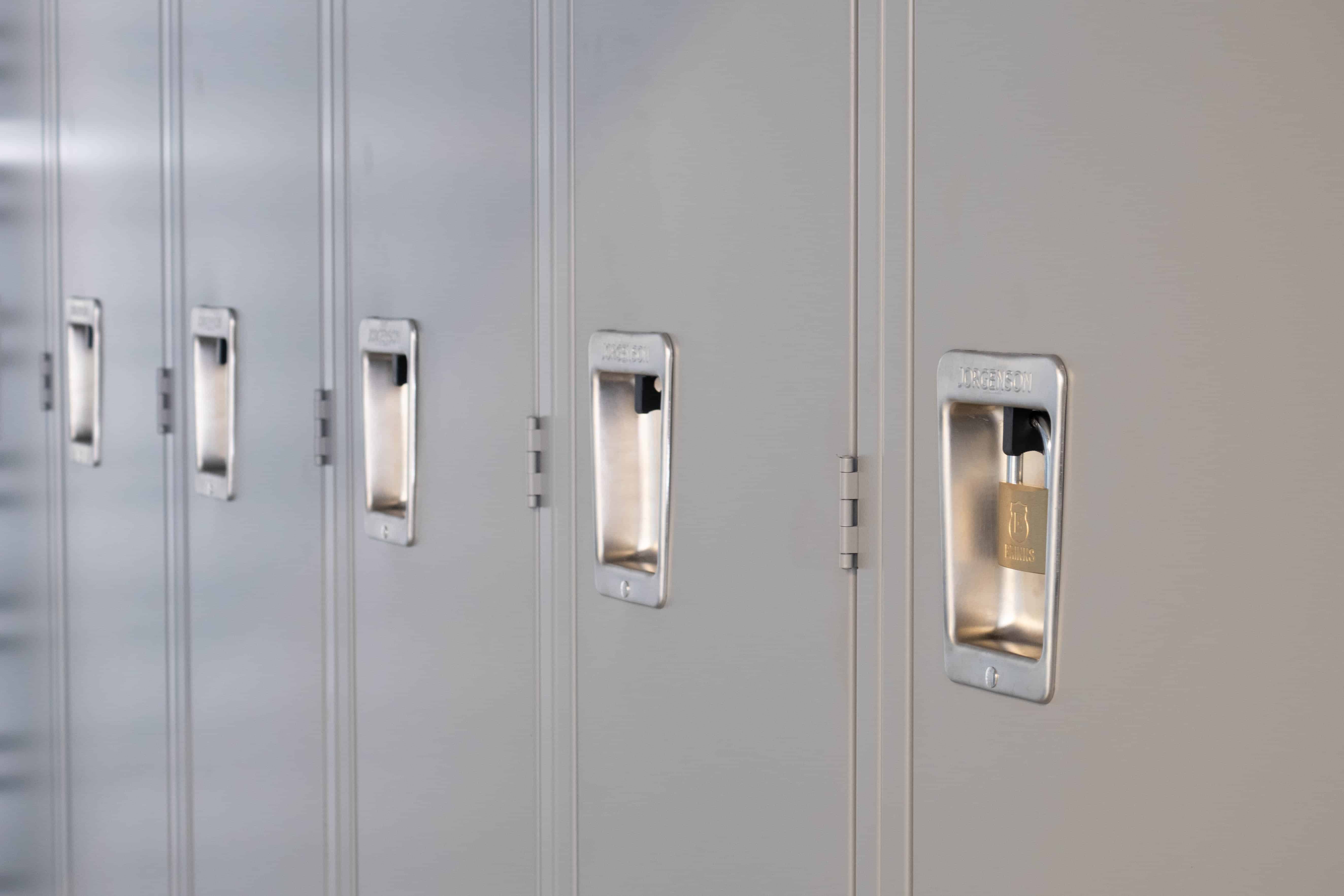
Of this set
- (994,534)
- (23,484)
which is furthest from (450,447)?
(23,484)

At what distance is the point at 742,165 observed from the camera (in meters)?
Answer: 1.35

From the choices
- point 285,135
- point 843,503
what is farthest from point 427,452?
point 843,503

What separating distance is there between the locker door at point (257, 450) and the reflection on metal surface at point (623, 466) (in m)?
0.82

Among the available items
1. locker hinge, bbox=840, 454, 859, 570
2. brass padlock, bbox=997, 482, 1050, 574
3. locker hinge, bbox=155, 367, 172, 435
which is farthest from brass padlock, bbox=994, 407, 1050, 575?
locker hinge, bbox=155, 367, 172, 435

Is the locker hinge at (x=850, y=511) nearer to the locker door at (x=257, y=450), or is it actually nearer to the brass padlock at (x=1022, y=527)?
the brass padlock at (x=1022, y=527)

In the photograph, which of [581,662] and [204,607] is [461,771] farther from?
[204,607]

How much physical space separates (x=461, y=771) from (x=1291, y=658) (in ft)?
4.16

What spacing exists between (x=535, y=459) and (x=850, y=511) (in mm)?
598

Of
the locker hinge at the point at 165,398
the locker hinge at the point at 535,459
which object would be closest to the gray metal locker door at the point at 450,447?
the locker hinge at the point at 535,459

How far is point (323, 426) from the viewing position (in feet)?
7.29

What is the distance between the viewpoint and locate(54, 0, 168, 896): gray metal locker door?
9.61 ft

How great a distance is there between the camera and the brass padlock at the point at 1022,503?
3.51 feet

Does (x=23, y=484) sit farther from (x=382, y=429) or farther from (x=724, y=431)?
(x=724, y=431)

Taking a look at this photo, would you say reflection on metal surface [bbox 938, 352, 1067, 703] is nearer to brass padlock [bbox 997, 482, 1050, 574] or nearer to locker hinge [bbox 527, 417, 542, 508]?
brass padlock [bbox 997, 482, 1050, 574]
